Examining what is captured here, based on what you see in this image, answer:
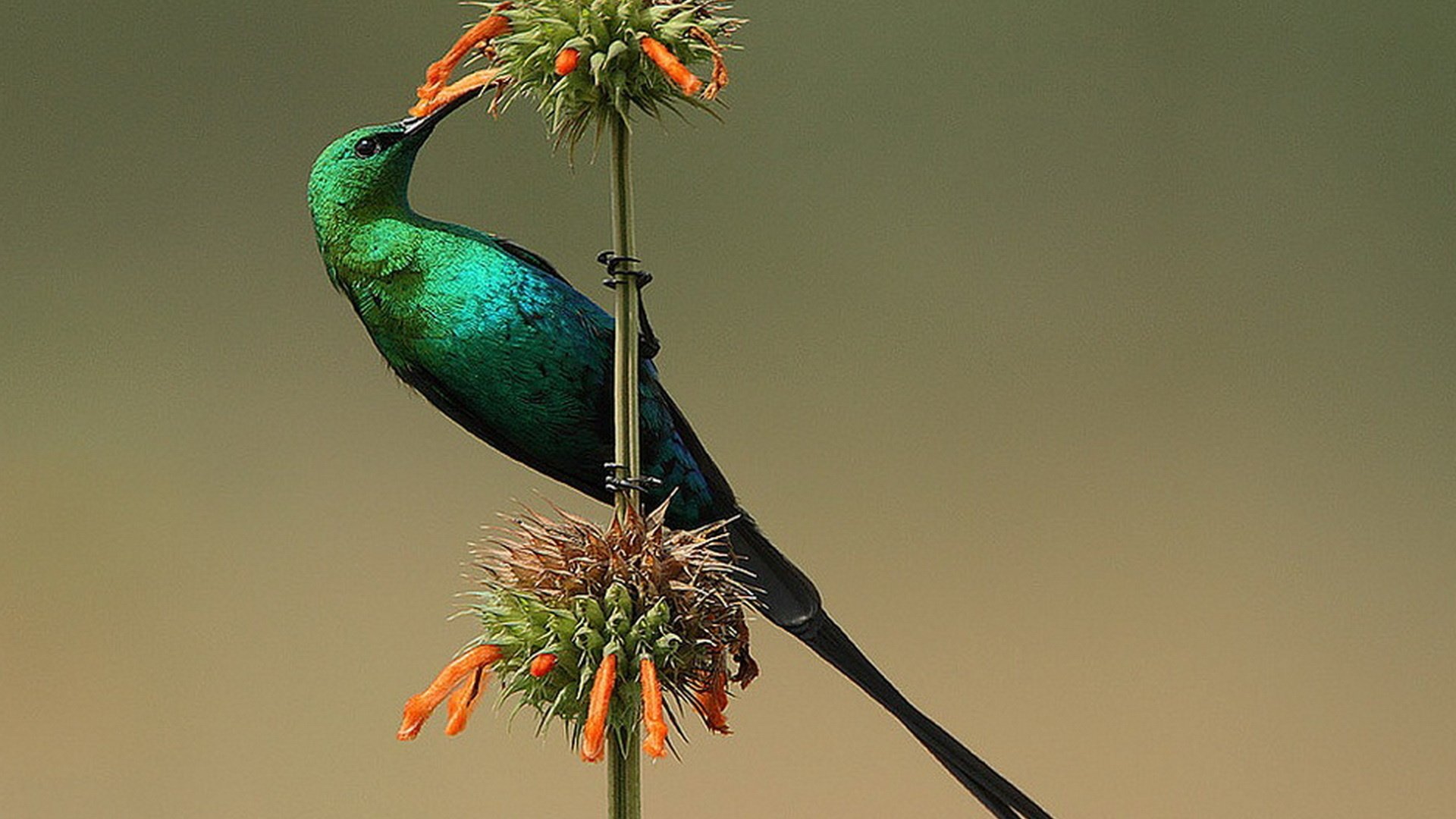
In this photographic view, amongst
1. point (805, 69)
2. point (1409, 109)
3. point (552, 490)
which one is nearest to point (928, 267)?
point (805, 69)

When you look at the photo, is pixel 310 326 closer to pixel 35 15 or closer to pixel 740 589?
pixel 35 15

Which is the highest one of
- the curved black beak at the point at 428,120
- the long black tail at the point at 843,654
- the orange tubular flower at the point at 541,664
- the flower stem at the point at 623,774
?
the curved black beak at the point at 428,120

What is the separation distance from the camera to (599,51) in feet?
2.25

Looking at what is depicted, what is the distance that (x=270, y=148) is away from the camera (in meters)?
1.65

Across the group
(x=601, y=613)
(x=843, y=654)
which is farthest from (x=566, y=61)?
(x=843, y=654)

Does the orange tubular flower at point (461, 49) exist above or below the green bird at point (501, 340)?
above

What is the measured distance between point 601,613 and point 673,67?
9.9 inches

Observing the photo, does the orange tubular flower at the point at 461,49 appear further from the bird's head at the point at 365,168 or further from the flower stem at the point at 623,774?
the flower stem at the point at 623,774

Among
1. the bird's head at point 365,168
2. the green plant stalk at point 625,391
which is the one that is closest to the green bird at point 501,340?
the bird's head at point 365,168

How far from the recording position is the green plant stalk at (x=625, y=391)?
70 centimetres

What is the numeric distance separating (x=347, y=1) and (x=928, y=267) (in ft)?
2.37

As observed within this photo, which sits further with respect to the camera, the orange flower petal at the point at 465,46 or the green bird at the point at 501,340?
the green bird at the point at 501,340

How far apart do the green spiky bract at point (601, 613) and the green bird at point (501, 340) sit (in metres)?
0.11

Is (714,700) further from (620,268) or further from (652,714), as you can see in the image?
(620,268)
